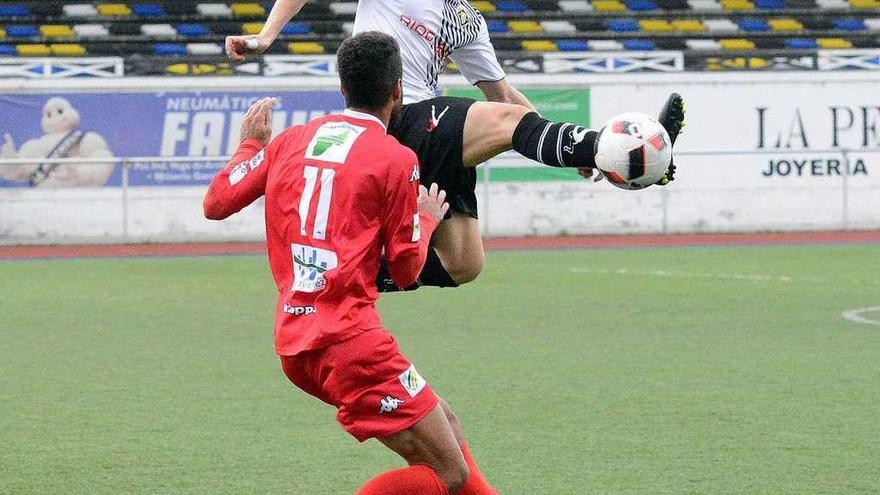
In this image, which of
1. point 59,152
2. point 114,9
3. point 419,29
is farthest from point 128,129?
point 419,29

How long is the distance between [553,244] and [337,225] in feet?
50.5

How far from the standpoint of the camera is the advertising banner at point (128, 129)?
19.5 metres

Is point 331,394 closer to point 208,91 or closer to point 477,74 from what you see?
point 477,74

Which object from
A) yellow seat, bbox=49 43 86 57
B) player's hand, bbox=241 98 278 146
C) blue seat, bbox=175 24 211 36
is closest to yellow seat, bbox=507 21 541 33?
blue seat, bbox=175 24 211 36

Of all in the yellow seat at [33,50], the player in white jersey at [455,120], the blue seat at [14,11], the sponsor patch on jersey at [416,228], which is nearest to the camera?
the sponsor patch on jersey at [416,228]

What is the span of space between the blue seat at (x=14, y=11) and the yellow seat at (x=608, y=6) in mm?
9135

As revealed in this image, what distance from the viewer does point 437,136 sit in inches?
182

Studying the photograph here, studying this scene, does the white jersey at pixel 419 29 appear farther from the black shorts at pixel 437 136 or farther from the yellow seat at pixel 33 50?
the yellow seat at pixel 33 50

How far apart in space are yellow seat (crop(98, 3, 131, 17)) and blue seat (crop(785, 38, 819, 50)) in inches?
416

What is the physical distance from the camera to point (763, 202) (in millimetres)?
20484

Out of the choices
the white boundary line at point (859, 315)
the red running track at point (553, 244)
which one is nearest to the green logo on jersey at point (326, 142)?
the white boundary line at point (859, 315)

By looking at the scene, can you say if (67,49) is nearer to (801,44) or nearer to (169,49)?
(169,49)

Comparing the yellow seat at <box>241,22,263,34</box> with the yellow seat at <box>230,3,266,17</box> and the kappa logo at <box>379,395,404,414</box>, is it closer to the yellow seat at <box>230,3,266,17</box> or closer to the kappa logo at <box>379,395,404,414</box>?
the yellow seat at <box>230,3,266,17</box>

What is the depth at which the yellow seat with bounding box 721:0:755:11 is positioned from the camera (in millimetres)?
24391
